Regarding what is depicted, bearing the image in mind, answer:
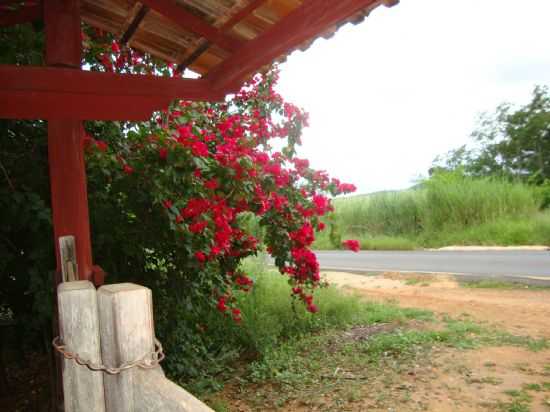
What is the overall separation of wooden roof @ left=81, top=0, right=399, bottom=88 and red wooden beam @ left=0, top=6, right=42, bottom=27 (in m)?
0.28

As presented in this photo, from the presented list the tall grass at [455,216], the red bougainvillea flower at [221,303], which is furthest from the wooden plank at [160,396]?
the tall grass at [455,216]

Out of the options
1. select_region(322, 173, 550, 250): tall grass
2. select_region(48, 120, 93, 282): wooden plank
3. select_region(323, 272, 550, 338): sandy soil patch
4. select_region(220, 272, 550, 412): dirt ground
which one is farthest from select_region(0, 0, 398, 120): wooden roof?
select_region(322, 173, 550, 250): tall grass

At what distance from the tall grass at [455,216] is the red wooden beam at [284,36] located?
48.4 ft

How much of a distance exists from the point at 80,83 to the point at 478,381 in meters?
3.89

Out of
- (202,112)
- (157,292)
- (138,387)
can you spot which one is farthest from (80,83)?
(202,112)

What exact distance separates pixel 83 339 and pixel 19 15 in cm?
248

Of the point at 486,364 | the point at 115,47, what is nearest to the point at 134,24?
the point at 115,47

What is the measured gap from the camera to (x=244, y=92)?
5656 mm

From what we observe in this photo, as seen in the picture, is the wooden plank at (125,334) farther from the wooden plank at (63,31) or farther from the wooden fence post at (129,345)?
the wooden plank at (63,31)

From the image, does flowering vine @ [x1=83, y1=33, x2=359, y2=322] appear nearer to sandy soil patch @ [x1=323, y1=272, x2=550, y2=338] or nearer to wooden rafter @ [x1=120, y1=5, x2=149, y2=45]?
wooden rafter @ [x1=120, y1=5, x2=149, y2=45]

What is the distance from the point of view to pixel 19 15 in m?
2.91

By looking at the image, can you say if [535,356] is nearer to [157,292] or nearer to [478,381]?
[478,381]

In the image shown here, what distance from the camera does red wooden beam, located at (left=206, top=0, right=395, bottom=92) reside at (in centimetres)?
187

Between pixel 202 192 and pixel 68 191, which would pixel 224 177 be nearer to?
pixel 202 192
